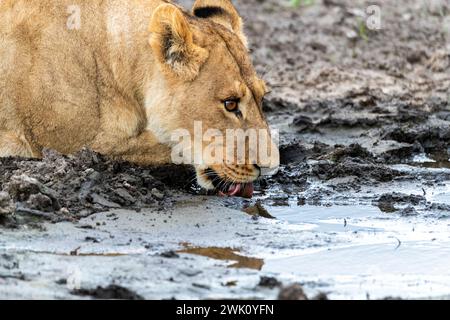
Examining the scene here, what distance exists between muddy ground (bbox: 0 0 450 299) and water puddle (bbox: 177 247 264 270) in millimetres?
12

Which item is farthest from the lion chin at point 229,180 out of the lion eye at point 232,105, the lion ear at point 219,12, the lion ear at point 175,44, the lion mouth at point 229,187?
the lion ear at point 219,12

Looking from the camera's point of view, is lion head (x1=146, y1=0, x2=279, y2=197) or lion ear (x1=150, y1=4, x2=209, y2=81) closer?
lion ear (x1=150, y1=4, x2=209, y2=81)

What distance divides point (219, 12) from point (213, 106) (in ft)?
3.44

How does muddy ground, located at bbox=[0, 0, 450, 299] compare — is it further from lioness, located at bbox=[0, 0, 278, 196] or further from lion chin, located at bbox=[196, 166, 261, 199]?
lioness, located at bbox=[0, 0, 278, 196]

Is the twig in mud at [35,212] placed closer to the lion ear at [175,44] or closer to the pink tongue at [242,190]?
the lion ear at [175,44]

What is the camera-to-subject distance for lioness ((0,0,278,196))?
748cm

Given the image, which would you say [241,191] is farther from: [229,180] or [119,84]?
[119,84]

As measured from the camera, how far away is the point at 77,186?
7.42 m

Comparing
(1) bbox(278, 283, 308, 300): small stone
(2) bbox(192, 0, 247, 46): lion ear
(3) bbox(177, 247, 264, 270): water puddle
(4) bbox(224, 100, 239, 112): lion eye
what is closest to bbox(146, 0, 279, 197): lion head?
(4) bbox(224, 100, 239, 112): lion eye

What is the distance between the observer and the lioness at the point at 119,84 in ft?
24.6

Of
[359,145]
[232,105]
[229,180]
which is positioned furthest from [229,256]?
[359,145]

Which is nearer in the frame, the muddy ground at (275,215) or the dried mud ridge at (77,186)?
the muddy ground at (275,215)

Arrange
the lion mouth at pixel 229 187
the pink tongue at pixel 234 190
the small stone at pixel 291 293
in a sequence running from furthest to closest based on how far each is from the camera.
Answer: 1. the pink tongue at pixel 234 190
2. the lion mouth at pixel 229 187
3. the small stone at pixel 291 293

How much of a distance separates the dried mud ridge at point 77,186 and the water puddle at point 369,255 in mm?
849
